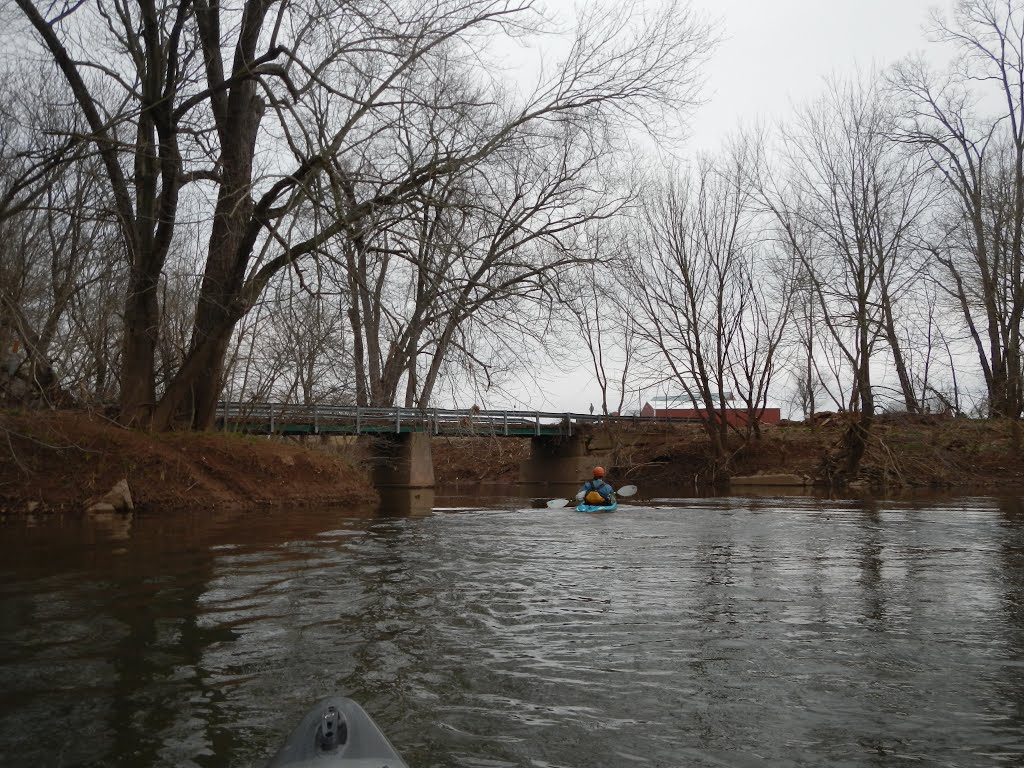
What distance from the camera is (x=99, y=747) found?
133 inches

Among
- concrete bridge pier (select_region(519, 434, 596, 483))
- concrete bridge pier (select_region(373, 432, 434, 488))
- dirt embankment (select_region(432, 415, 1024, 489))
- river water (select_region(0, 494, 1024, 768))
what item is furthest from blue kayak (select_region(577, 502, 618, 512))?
concrete bridge pier (select_region(519, 434, 596, 483))

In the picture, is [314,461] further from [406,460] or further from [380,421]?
[406,460]

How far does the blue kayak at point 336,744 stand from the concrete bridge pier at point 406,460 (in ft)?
100

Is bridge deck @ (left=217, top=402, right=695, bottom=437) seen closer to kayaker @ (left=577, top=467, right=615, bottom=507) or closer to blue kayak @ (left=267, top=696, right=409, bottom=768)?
kayaker @ (left=577, top=467, right=615, bottom=507)

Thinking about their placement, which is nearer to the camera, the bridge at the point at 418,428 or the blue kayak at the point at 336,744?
the blue kayak at the point at 336,744

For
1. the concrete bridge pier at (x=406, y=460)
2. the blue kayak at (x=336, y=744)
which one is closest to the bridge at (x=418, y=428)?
the concrete bridge pier at (x=406, y=460)

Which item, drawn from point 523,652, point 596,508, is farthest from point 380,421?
point 523,652

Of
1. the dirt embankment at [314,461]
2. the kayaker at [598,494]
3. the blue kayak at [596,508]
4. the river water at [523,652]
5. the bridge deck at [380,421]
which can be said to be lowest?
the river water at [523,652]

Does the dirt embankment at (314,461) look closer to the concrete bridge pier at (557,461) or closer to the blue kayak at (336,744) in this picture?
the concrete bridge pier at (557,461)

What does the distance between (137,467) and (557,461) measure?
94.7ft

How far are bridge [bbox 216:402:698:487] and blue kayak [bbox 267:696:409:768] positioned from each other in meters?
16.1

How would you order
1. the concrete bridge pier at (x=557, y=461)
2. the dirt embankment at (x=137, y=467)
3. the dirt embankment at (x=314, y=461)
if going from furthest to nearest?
the concrete bridge pier at (x=557, y=461), the dirt embankment at (x=314, y=461), the dirt embankment at (x=137, y=467)

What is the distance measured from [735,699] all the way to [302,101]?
9.88 meters

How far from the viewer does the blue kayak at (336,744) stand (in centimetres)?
259
